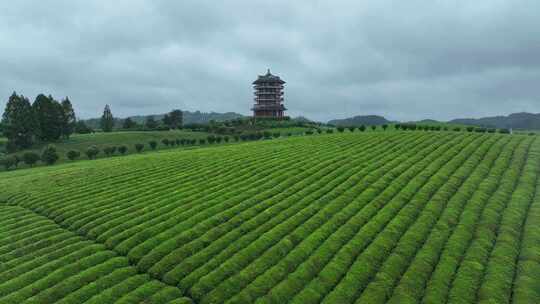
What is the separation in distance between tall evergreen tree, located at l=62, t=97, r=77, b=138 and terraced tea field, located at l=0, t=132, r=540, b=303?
71266 millimetres

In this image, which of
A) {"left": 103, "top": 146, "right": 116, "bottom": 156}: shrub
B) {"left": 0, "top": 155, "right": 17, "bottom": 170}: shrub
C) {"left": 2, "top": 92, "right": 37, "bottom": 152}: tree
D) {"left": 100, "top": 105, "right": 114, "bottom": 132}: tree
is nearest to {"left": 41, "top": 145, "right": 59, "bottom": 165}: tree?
{"left": 0, "top": 155, "right": 17, "bottom": 170}: shrub

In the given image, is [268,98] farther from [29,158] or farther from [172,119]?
[29,158]

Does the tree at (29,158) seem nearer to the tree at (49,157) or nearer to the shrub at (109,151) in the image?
the tree at (49,157)

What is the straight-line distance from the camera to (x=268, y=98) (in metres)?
160

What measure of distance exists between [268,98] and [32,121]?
298ft

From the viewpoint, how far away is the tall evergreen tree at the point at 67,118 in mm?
106875

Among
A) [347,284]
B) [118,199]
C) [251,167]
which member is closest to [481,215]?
[347,284]

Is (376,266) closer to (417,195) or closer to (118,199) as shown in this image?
(417,195)

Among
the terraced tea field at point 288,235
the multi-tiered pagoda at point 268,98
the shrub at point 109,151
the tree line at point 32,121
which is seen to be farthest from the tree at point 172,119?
the terraced tea field at point 288,235

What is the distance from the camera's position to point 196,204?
105 feet

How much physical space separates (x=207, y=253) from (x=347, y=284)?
29.7 feet

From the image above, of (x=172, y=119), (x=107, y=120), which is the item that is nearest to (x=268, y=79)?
(x=172, y=119)

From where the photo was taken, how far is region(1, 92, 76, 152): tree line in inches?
3853

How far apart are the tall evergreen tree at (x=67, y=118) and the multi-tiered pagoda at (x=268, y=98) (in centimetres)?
A: 7341
